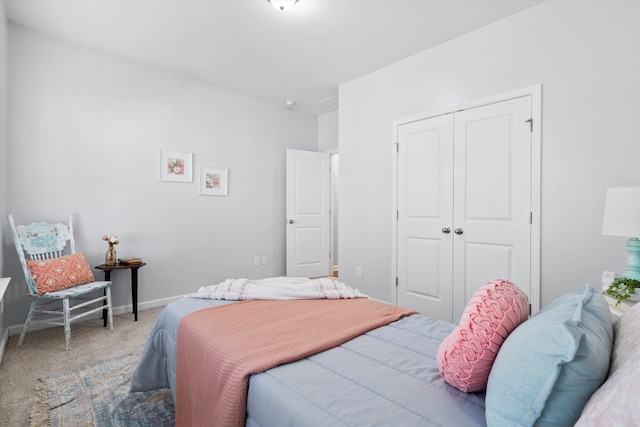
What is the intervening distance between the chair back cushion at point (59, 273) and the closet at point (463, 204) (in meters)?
3.04

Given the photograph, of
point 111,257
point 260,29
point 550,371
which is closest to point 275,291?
point 550,371

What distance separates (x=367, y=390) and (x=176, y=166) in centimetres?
364

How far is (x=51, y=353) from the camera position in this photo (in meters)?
2.55

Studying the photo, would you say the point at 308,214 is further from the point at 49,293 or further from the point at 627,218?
the point at 627,218

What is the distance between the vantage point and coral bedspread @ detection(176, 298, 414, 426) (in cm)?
119

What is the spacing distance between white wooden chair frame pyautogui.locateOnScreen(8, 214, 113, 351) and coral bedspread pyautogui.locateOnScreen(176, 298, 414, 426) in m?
1.71

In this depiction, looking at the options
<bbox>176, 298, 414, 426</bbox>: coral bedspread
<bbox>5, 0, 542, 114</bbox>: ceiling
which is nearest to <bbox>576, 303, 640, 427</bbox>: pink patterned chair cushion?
<bbox>176, 298, 414, 426</bbox>: coral bedspread


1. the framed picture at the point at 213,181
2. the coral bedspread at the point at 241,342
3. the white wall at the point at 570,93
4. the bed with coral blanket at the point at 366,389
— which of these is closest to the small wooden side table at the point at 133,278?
the framed picture at the point at 213,181

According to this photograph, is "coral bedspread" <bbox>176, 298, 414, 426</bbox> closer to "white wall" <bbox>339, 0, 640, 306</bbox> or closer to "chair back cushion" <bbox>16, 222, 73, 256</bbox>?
"white wall" <bbox>339, 0, 640, 306</bbox>

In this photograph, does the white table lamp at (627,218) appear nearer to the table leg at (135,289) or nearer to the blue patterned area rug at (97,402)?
the blue patterned area rug at (97,402)

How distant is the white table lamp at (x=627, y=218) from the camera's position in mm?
1737

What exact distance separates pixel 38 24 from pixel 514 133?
4.27 metres

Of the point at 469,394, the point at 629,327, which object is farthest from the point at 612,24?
the point at 469,394

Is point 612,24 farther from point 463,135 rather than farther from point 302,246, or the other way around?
point 302,246
